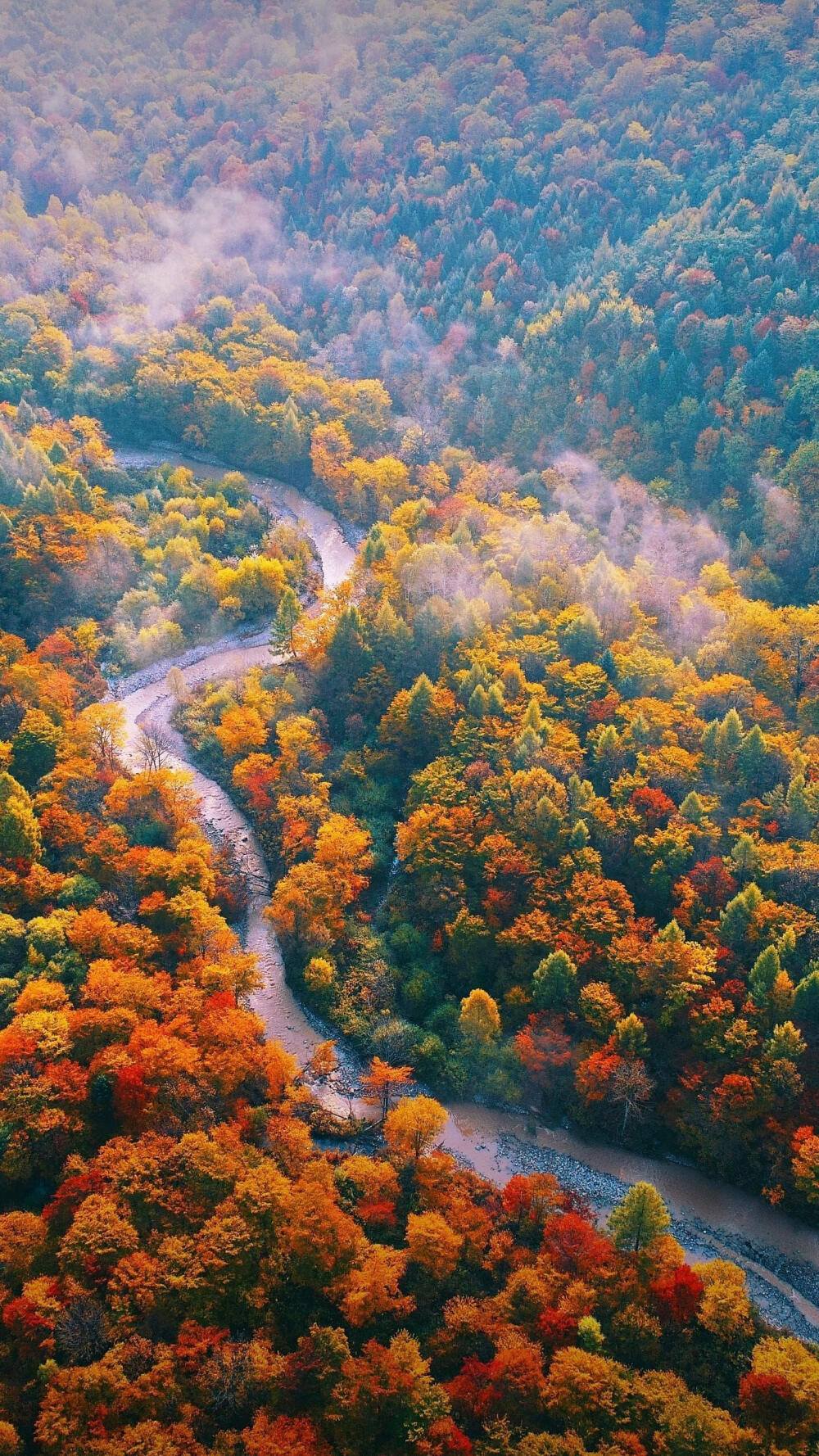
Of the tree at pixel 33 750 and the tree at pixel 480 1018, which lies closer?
the tree at pixel 480 1018

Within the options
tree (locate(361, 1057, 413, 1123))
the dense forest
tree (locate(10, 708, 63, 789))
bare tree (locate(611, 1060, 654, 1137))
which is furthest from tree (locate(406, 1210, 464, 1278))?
tree (locate(10, 708, 63, 789))

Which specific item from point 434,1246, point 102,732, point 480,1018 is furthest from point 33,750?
point 434,1246

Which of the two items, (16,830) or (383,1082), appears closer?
(383,1082)

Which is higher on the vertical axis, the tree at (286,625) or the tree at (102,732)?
the tree at (286,625)

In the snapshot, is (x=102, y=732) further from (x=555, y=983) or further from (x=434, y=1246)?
(x=434, y=1246)

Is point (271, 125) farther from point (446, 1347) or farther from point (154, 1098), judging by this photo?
point (446, 1347)

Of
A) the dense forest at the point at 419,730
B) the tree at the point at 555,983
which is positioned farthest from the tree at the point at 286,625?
the tree at the point at 555,983

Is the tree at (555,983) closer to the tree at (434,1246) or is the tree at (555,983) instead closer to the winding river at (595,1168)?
the winding river at (595,1168)
